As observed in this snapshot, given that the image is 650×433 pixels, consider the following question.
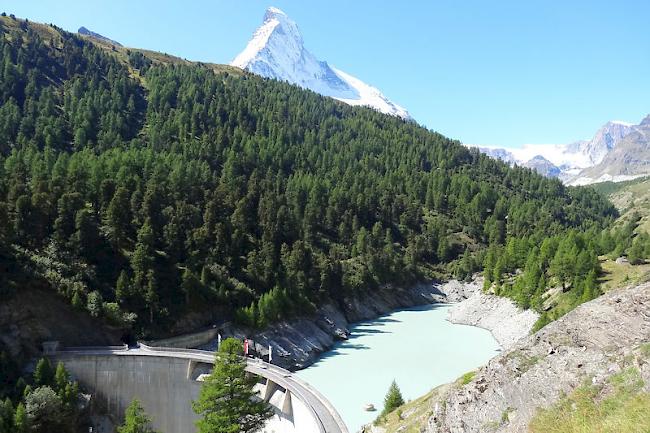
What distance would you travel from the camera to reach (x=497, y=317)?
268 ft

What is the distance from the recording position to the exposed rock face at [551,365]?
1436 centimetres

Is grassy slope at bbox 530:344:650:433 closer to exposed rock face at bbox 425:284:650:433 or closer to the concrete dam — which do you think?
exposed rock face at bbox 425:284:650:433

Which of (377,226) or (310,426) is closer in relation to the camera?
(310,426)

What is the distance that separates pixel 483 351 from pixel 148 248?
4810 centimetres

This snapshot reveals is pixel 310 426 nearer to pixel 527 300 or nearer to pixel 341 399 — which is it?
pixel 341 399

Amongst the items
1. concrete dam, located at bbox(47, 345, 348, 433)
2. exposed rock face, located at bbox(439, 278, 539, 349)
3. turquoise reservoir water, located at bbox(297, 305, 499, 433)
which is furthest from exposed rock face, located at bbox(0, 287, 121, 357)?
exposed rock face, located at bbox(439, 278, 539, 349)

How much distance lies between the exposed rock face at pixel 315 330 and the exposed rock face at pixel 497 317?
43.5ft

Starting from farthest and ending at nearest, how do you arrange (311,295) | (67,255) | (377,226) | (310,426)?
1. (377,226)
2. (311,295)
3. (67,255)
4. (310,426)

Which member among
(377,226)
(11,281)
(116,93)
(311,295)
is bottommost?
(311,295)

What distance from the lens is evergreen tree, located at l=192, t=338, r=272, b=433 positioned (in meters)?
30.7

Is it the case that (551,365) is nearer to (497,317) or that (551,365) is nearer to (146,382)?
(146,382)

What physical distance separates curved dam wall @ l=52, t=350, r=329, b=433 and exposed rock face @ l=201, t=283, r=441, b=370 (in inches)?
449

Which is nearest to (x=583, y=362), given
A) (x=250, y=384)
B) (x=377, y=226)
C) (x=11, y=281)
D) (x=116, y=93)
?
(x=250, y=384)

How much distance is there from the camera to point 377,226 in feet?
370
